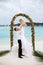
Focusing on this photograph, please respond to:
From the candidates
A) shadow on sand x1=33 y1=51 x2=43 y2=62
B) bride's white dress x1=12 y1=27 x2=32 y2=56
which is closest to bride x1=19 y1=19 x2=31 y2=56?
bride's white dress x1=12 y1=27 x2=32 y2=56

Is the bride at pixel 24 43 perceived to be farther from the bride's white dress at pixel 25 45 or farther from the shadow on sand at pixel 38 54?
the shadow on sand at pixel 38 54

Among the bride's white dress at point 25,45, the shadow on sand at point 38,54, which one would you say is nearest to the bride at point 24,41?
the bride's white dress at point 25,45

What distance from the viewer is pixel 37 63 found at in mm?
2494

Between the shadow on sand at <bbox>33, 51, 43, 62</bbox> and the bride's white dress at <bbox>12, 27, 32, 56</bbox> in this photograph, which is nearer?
the bride's white dress at <bbox>12, 27, 32, 56</bbox>

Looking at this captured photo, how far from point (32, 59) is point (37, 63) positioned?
3.7 inches

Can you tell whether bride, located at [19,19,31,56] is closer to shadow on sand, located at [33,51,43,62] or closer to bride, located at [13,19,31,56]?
A: bride, located at [13,19,31,56]

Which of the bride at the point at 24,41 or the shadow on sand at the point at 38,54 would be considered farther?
the shadow on sand at the point at 38,54

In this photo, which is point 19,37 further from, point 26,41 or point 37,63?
point 37,63

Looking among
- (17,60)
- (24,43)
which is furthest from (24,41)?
(17,60)

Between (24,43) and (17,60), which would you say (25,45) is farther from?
(17,60)

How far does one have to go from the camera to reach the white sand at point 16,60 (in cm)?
249

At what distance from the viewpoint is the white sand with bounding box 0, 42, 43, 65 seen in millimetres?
2494

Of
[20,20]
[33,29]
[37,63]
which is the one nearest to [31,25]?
[33,29]

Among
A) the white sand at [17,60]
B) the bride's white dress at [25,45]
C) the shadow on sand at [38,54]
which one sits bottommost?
the white sand at [17,60]
